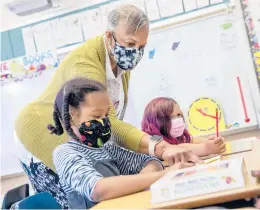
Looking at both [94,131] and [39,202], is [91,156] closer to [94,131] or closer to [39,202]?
[94,131]

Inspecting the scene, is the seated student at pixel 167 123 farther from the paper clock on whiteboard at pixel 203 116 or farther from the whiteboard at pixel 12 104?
the whiteboard at pixel 12 104

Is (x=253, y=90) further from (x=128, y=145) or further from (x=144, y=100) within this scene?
(x=128, y=145)

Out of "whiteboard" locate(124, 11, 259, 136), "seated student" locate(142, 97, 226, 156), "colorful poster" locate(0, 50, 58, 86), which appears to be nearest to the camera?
"seated student" locate(142, 97, 226, 156)

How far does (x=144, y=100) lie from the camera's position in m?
2.62

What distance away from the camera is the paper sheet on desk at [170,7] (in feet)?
8.29

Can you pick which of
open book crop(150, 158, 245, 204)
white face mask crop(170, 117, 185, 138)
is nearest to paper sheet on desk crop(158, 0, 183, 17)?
white face mask crop(170, 117, 185, 138)

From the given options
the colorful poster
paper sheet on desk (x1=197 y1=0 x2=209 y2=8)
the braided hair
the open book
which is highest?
paper sheet on desk (x1=197 y1=0 x2=209 y2=8)

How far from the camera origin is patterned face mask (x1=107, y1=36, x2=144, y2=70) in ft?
4.28

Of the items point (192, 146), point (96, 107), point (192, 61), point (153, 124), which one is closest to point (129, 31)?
point (96, 107)

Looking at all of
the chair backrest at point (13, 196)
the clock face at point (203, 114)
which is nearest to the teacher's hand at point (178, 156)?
the chair backrest at point (13, 196)

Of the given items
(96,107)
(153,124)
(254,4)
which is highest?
(254,4)

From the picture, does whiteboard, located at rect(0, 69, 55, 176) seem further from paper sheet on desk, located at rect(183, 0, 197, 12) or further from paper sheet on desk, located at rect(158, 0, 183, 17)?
paper sheet on desk, located at rect(183, 0, 197, 12)

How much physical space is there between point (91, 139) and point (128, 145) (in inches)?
5.6

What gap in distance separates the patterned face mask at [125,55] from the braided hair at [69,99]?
0.60 feet
